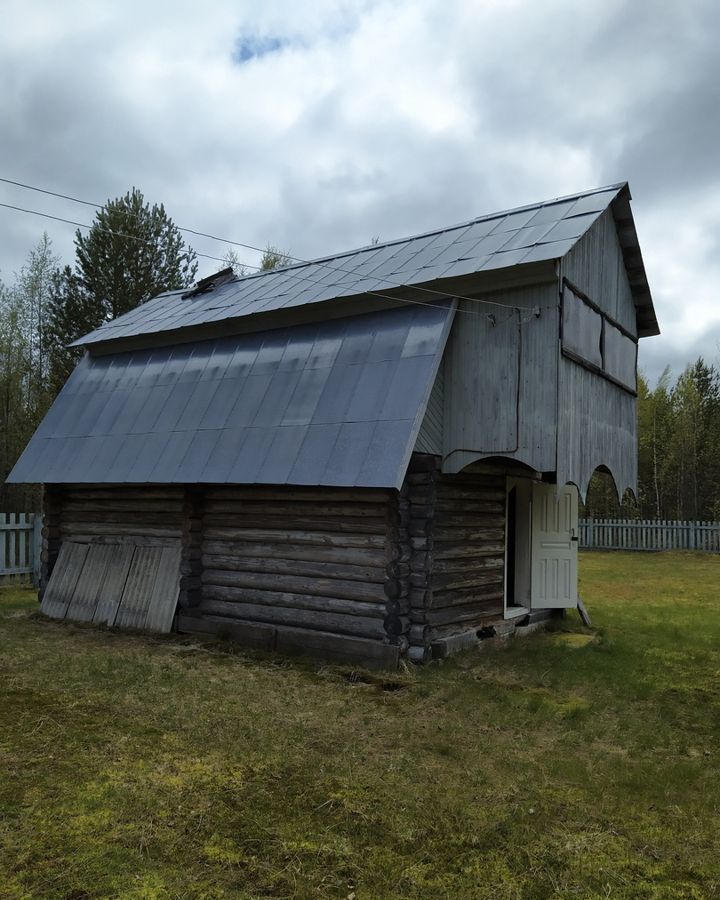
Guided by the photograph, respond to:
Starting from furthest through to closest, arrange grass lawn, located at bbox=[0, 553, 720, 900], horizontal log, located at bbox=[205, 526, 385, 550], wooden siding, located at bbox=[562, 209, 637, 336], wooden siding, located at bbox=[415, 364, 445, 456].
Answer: wooden siding, located at bbox=[562, 209, 637, 336] < horizontal log, located at bbox=[205, 526, 385, 550] < wooden siding, located at bbox=[415, 364, 445, 456] < grass lawn, located at bbox=[0, 553, 720, 900]

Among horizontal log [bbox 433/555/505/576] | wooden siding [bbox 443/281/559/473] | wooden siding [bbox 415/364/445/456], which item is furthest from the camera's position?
horizontal log [bbox 433/555/505/576]

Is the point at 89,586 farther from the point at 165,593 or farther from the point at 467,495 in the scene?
the point at 467,495

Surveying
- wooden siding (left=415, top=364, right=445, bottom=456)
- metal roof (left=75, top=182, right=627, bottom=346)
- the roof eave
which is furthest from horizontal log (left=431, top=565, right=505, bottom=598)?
the roof eave

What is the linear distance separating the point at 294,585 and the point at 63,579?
511cm

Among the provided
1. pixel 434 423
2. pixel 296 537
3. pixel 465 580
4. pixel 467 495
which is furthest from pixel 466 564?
pixel 296 537

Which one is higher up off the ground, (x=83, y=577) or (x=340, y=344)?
(x=340, y=344)

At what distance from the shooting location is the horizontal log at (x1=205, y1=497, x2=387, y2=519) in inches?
380

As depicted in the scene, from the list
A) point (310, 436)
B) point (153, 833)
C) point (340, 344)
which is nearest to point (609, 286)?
point (340, 344)

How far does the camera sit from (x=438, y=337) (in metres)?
9.57

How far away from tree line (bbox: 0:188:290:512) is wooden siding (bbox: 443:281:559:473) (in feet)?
59.4

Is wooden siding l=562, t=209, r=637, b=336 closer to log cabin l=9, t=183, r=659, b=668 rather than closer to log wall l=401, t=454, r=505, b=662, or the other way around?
log cabin l=9, t=183, r=659, b=668

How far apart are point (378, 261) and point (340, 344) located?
2.06m

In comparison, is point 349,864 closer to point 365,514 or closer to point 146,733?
point 146,733

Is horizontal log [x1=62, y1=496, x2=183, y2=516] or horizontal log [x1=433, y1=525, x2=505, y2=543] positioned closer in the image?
horizontal log [x1=433, y1=525, x2=505, y2=543]
